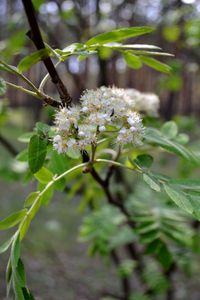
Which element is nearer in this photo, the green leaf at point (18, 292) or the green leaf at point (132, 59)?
the green leaf at point (18, 292)

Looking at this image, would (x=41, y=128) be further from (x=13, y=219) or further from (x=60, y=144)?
(x=13, y=219)

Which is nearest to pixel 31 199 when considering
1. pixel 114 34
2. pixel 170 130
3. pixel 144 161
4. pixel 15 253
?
pixel 15 253

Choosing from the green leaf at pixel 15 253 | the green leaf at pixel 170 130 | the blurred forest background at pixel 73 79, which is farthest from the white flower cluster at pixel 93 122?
the blurred forest background at pixel 73 79

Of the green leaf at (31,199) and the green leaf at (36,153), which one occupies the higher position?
the green leaf at (36,153)

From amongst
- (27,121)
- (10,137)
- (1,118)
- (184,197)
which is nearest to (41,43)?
(184,197)

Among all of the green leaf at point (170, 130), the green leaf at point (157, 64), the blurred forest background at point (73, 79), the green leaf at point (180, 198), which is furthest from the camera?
the blurred forest background at point (73, 79)

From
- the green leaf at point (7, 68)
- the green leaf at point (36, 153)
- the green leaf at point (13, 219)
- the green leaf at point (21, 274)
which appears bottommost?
the green leaf at point (21, 274)

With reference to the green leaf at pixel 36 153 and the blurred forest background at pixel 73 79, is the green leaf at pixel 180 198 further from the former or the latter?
the blurred forest background at pixel 73 79
